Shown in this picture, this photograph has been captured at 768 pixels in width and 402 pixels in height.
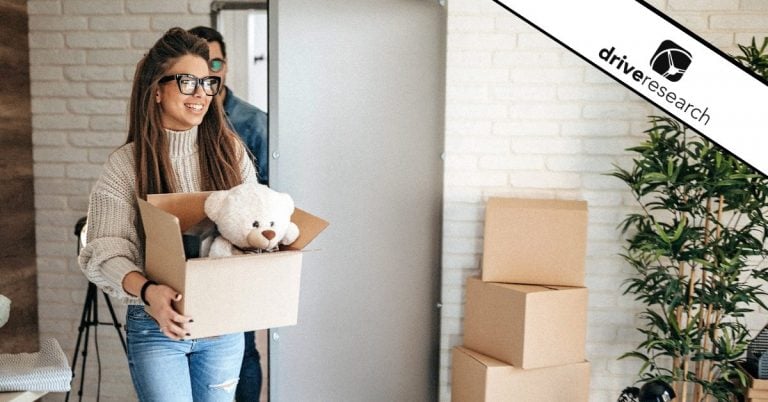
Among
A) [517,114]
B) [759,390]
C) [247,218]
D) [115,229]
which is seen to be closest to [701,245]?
[759,390]

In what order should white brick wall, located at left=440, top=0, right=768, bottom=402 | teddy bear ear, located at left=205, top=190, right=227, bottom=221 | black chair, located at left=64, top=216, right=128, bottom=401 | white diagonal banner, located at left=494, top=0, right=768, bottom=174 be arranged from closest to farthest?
teddy bear ear, located at left=205, top=190, right=227, bottom=221 < white diagonal banner, located at left=494, top=0, right=768, bottom=174 < white brick wall, located at left=440, top=0, right=768, bottom=402 < black chair, located at left=64, top=216, right=128, bottom=401

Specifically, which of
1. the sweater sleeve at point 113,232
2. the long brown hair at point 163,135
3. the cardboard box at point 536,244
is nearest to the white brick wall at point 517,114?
the cardboard box at point 536,244

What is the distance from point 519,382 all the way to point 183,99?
4.49 ft

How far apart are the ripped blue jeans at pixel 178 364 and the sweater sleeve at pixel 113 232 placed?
0.30ft

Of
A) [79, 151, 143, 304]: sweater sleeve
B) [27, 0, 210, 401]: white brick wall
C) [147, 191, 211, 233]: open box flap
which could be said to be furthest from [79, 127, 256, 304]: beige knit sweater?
[27, 0, 210, 401]: white brick wall

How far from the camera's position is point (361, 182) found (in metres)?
2.38

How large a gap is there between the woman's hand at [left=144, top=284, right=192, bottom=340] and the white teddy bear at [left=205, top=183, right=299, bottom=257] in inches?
4.6

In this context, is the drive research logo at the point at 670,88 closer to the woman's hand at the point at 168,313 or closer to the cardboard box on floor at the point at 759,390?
the cardboard box on floor at the point at 759,390

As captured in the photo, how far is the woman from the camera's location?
5.09ft

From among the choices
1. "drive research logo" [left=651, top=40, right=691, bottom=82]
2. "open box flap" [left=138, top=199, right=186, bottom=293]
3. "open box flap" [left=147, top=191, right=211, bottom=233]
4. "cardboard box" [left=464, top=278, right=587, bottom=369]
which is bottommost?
"cardboard box" [left=464, top=278, right=587, bottom=369]

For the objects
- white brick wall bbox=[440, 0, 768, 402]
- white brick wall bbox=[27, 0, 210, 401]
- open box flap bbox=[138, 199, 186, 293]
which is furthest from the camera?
white brick wall bbox=[27, 0, 210, 401]

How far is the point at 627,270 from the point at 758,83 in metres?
1.01

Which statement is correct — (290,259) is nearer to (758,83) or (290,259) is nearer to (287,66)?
(287,66)

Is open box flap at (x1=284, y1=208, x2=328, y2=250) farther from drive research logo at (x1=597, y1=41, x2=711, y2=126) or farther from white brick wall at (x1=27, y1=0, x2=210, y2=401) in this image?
white brick wall at (x1=27, y1=0, x2=210, y2=401)
